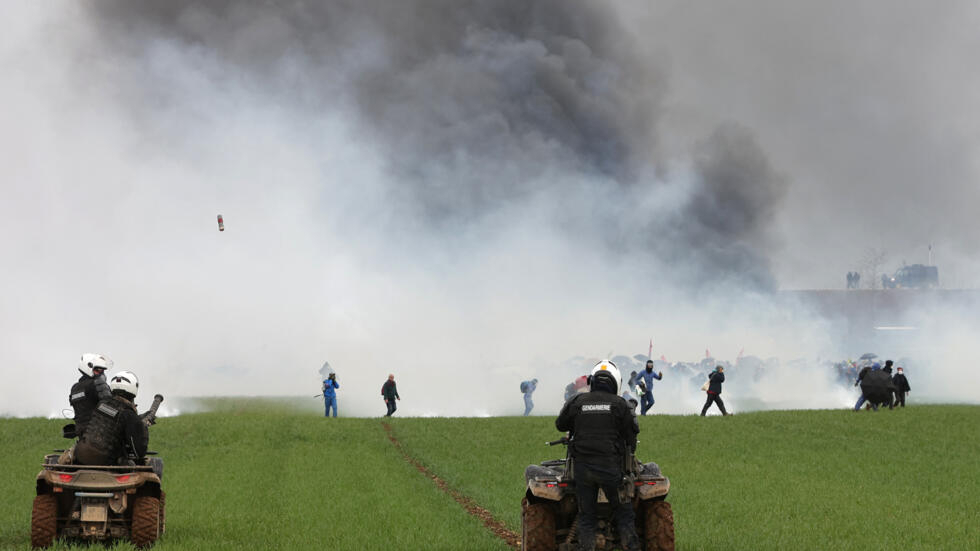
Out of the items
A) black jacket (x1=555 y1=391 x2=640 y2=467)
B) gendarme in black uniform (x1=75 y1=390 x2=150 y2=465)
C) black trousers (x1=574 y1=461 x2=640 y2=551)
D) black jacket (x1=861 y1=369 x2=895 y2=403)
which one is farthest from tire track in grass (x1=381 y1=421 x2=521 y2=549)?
black jacket (x1=861 y1=369 x2=895 y2=403)

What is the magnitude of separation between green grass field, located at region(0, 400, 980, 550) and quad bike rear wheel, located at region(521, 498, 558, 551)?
8.46 ft

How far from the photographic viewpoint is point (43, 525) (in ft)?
44.8

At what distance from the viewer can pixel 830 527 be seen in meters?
17.3

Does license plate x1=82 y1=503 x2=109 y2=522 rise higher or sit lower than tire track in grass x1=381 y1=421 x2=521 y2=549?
higher

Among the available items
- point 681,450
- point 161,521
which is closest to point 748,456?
point 681,450

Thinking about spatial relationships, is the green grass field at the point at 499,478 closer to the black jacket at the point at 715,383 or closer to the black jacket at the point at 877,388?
→ the black jacket at the point at 877,388

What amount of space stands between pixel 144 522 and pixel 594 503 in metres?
6.43

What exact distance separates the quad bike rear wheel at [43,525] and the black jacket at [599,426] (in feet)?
23.3

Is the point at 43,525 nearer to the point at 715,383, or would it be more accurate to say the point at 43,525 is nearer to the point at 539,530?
the point at 539,530

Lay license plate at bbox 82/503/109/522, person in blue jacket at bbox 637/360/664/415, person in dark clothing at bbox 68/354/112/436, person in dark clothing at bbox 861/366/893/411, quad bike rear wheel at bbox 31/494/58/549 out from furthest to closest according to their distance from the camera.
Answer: person in dark clothing at bbox 861/366/893/411 < person in blue jacket at bbox 637/360/664/415 < person in dark clothing at bbox 68/354/112/436 < license plate at bbox 82/503/109/522 < quad bike rear wheel at bbox 31/494/58/549

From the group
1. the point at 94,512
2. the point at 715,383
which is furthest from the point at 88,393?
the point at 715,383

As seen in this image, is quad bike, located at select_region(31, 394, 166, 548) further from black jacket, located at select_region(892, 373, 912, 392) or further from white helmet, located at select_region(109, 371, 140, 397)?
black jacket, located at select_region(892, 373, 912, 392)

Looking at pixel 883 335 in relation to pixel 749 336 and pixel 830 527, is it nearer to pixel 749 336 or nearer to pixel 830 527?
pixel 749 336

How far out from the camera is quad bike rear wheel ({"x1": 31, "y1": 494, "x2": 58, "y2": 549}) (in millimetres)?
13641
